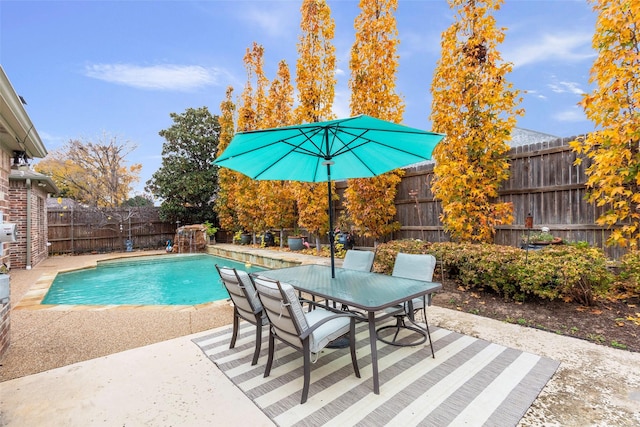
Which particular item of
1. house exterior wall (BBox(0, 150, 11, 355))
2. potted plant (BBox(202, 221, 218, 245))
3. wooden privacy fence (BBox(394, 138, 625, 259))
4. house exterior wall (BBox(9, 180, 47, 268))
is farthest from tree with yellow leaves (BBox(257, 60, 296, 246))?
house exterior wall (BBox(0, 150, 11, 355))

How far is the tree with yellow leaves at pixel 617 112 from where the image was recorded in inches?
159

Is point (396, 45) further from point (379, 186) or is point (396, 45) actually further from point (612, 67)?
point (612, 67)

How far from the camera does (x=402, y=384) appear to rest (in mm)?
2455

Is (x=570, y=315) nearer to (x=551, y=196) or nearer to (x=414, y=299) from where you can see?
(x=414, y=299)

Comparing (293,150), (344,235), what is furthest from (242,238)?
Result: (293,150)

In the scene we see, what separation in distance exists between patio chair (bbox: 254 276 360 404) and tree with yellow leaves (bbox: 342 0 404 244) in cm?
529

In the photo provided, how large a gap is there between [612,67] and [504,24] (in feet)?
7.32

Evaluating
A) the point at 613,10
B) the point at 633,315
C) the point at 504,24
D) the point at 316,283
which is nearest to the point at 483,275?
the point at 633,315

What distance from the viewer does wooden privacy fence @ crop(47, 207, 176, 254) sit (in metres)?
12.7

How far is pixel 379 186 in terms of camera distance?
25.2ft

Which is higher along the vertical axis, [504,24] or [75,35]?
[75,35]

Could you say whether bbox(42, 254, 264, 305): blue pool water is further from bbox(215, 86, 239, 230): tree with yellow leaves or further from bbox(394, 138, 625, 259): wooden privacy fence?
bbox(394, 138, 625, 259): wooden privacy fence

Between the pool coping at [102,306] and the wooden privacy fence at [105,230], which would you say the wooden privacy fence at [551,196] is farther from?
the wooden privacy fence at [105,230]

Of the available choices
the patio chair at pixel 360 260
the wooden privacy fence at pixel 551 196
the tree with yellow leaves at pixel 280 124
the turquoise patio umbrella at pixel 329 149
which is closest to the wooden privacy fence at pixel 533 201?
the wooden privacy fence at pixel 551 196
